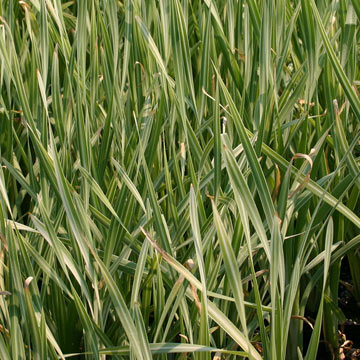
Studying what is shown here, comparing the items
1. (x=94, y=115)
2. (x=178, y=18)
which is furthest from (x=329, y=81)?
(x=94, y=115)

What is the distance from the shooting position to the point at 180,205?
3.14 ft

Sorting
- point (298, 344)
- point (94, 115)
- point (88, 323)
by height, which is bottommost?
point (298, 344)

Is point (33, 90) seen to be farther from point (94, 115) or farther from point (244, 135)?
point (244, 135)

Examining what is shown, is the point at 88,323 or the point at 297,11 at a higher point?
the point at 297,11

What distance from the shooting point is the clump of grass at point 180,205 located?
0.80 meters

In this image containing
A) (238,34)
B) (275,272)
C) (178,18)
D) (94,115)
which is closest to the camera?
(275,272)

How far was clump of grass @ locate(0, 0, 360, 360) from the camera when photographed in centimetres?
→ 80

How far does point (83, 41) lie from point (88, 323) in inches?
19.2

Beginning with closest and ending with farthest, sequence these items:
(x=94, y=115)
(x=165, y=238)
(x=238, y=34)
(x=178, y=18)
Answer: (x=165, y=238), (x=178, y=18), (x=94, y=115), (x=238, y=34)

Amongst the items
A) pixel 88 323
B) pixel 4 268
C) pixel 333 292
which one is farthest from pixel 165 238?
pixel 333 292

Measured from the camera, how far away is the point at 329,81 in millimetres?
1082

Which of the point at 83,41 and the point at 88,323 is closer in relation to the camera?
the point at 88,323

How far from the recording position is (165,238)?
87 cm

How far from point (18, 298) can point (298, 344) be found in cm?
49
